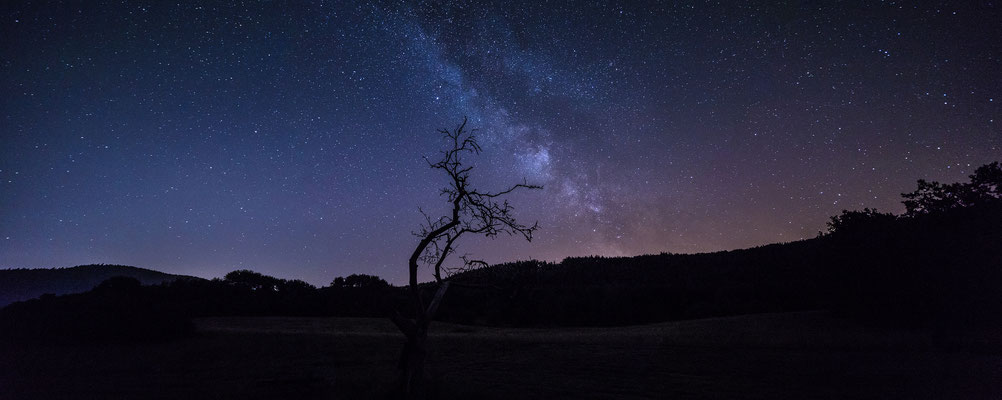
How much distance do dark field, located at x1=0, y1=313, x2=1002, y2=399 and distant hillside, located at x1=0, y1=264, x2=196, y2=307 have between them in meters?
40.4

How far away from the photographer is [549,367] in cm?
1426

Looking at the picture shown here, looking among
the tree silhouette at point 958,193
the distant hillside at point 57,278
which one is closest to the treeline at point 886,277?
the tree silhouette at point 958,193

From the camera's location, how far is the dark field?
1053cm

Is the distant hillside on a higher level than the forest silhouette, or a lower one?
higher

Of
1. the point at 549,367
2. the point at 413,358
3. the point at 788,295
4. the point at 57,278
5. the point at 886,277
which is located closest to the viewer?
the point at 413,358

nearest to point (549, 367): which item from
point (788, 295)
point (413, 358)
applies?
point (413, 358)

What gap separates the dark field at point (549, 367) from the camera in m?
10.5

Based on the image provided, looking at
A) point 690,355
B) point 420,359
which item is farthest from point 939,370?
point 420,359

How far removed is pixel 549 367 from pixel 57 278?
66.8m

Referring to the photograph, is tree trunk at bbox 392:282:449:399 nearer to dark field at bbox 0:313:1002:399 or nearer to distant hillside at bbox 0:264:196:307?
dark field at bbox 0:313:1002:399

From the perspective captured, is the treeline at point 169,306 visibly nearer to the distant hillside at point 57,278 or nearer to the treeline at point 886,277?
the treeline at point 886,277

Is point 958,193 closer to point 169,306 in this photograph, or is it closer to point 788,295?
point 788,295

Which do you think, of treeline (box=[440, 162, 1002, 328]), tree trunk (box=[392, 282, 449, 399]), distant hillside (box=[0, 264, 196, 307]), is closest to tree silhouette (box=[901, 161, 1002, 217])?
treeline (box=[440, 162, 1002, 328])

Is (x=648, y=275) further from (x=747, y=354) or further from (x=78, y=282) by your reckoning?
(x=78, y=282)
